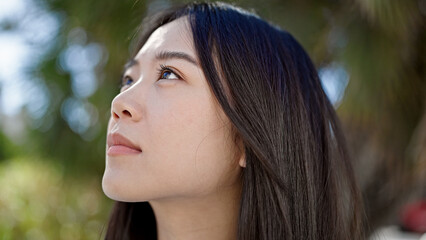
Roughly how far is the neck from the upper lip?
0.22m

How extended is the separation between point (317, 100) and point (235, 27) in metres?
0.37

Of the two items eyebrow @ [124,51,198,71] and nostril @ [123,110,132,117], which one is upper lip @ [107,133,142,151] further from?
eyebrow @ [124,51,198,71]

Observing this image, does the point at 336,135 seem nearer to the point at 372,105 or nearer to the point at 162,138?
the point at 162,138

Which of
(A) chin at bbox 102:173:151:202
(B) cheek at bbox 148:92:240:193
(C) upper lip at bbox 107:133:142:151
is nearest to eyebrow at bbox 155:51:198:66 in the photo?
(B) cheek at bbox 148:92:240:193

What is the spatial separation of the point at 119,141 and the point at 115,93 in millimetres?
1865

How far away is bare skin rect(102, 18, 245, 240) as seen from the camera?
57.7 inches

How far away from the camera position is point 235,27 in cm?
166

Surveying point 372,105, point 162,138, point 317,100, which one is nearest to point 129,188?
point 162,138

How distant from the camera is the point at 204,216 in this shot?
1631 mm

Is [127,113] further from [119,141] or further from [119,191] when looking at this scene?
[119,191]

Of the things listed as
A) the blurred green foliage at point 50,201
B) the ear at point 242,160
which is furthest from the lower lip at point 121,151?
the blurred green foliage at point 50,201

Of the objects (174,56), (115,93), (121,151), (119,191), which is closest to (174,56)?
(174,56)

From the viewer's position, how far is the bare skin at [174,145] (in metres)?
1.46

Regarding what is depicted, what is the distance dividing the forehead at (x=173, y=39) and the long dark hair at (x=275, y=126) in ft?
0.09
